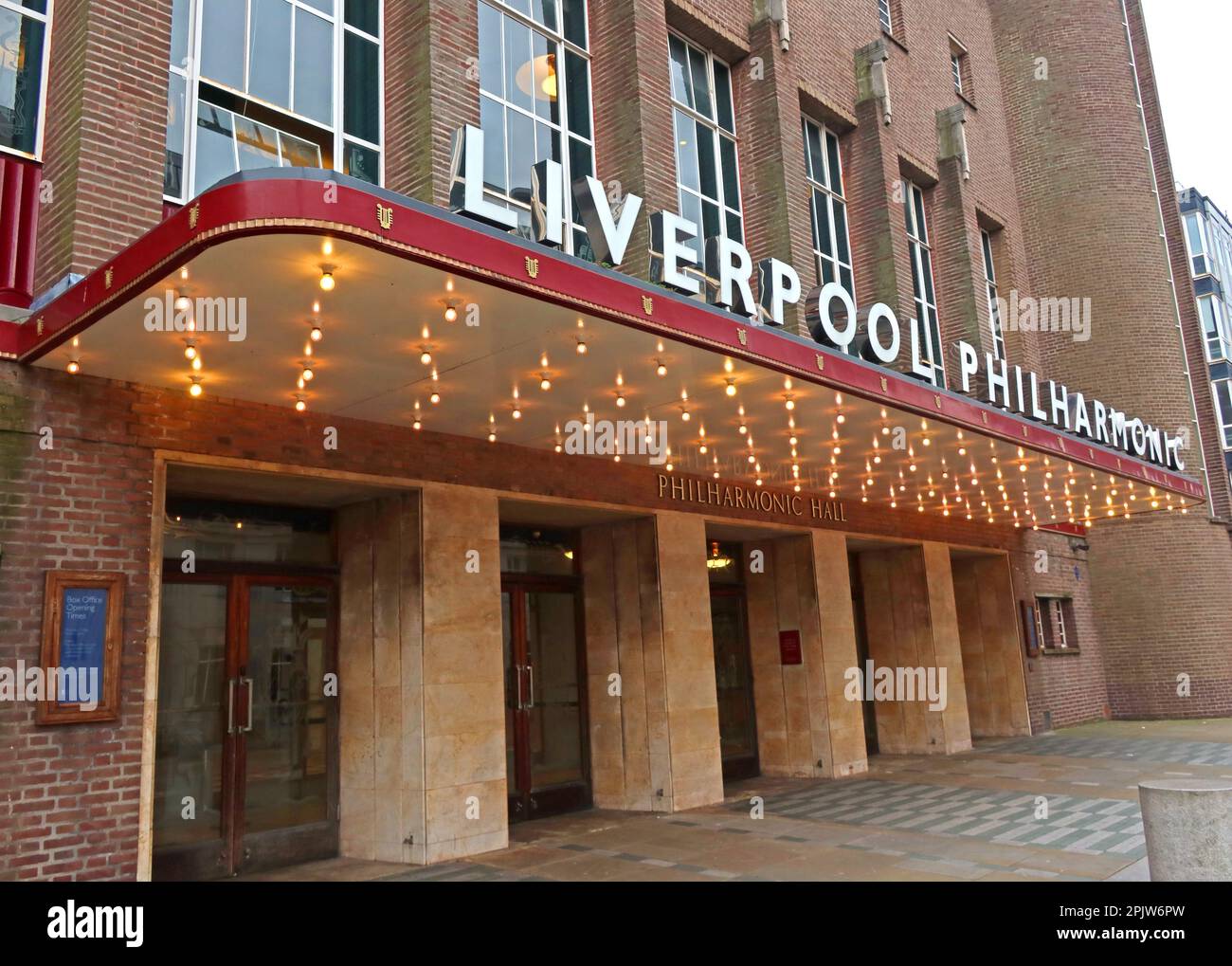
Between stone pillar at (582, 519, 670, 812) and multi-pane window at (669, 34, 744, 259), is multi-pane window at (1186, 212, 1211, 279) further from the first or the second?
stone pillar at (582, 519, 670, 812)

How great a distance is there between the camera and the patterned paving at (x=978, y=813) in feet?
27.8

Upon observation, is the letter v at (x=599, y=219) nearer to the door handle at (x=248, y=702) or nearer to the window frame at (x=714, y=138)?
the door handle at (x=248, y=702)

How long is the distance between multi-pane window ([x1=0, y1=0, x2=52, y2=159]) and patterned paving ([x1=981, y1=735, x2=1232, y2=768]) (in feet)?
51.0

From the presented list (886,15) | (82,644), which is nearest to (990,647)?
(886,15)

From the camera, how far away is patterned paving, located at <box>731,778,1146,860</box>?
8.46 metres

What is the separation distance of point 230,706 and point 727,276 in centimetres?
604

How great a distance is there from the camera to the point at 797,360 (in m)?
8.34

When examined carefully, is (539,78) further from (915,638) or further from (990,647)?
(990,647)

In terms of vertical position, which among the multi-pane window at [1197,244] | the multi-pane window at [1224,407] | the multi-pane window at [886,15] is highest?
the multi-pane window at [886,15]

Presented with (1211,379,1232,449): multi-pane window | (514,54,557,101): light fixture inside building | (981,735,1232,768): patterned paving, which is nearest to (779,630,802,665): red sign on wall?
(981,735,1232,768): patterned paving

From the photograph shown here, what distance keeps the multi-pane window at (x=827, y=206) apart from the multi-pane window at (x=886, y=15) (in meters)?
3.49

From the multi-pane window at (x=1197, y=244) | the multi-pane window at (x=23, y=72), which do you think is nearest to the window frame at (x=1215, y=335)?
the multi-pane window at (x=1197, y=244)

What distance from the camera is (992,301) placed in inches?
829
